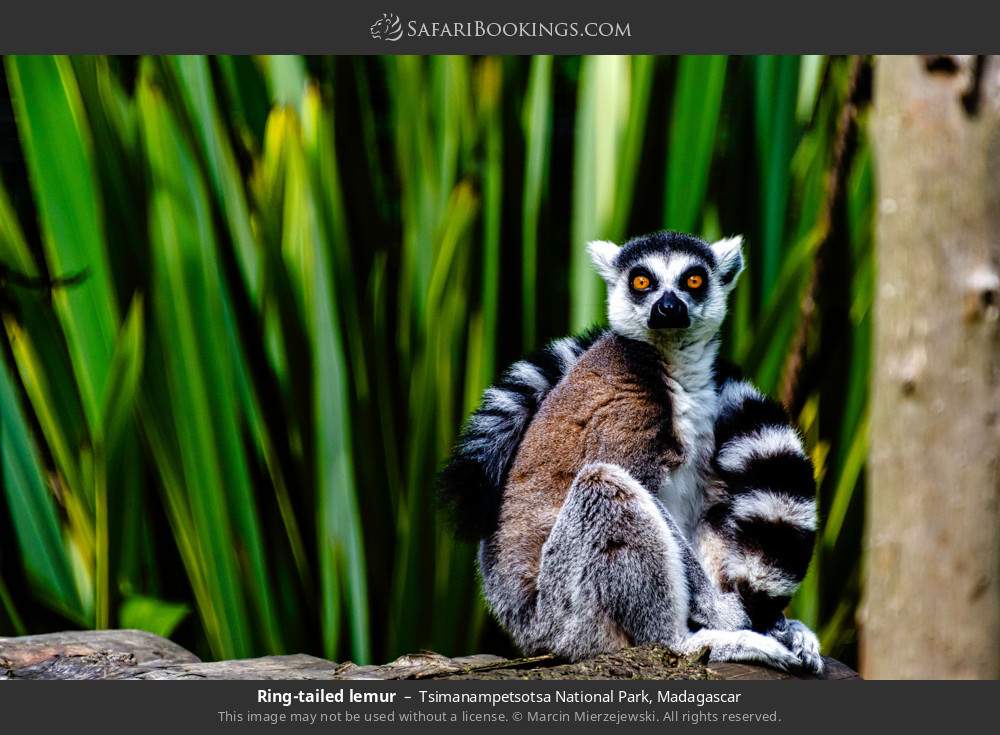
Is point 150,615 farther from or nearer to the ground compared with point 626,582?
nearer to the ground

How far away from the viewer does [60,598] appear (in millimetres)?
2918

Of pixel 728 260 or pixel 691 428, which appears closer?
pixel 691 428

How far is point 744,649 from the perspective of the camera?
85.1 inches

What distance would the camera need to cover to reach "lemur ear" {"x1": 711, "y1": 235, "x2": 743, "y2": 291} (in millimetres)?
2480

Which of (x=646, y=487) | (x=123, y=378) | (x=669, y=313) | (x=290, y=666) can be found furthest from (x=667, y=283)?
(x=123, y=378)

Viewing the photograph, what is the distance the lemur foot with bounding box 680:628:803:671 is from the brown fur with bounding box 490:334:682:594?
0.35 m

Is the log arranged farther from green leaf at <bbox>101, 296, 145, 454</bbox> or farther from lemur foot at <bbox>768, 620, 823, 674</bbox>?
green leaf at <bbox>101, 296, 145, 454</bbox>

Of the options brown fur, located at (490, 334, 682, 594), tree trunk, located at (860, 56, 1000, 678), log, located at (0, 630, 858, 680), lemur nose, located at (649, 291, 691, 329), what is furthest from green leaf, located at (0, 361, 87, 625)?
tree trunk, located at (860, 56, 1000, 678)

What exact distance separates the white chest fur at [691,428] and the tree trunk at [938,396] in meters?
0.75

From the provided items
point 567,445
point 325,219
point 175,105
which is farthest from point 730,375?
point 175,105

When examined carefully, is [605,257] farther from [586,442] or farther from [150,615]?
[150,615]

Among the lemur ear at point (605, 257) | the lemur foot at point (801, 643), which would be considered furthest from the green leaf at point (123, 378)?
the lemur foot at point (801, 643)

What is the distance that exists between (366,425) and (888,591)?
5.08 feet

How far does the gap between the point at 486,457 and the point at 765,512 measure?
662mm
